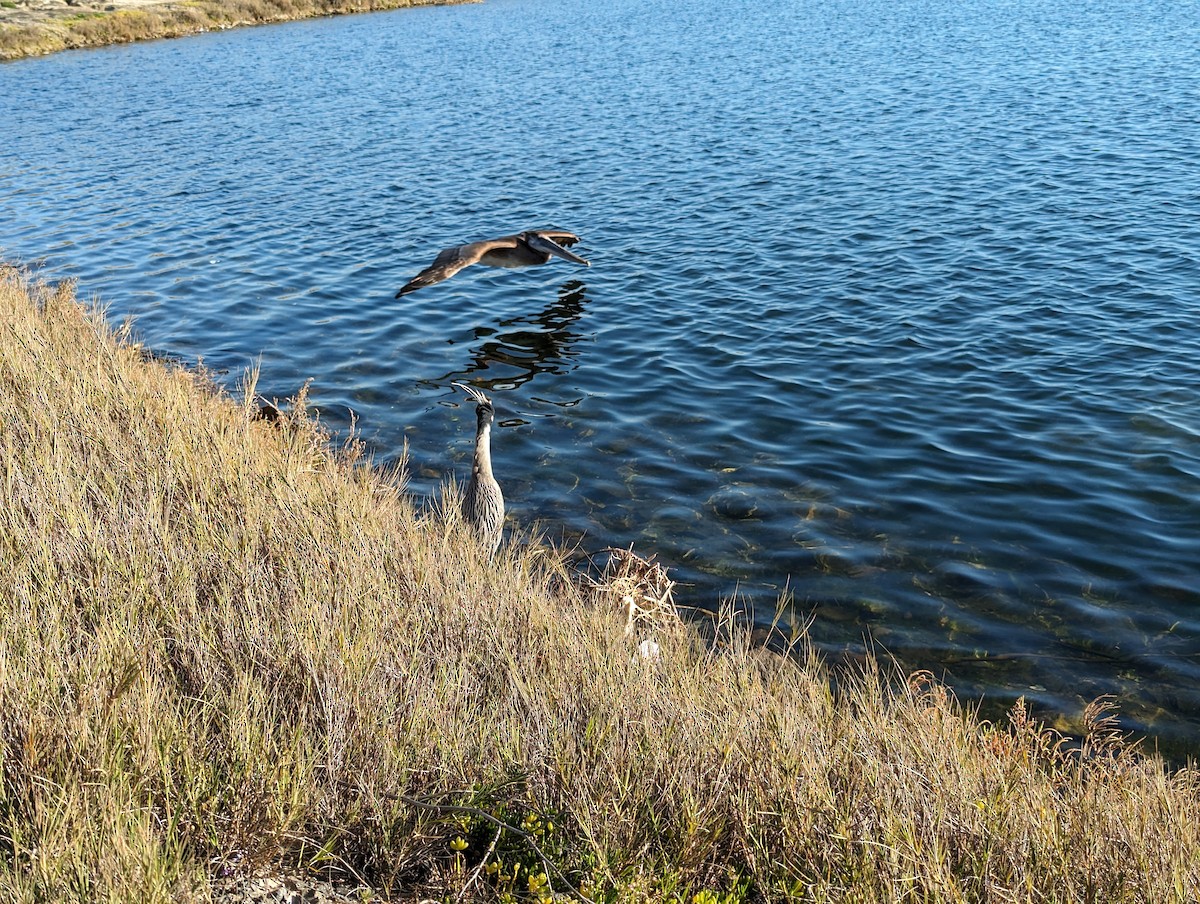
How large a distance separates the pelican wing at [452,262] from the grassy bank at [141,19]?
153 ft

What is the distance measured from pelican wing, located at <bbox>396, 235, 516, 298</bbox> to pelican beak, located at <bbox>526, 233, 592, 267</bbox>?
30 cm

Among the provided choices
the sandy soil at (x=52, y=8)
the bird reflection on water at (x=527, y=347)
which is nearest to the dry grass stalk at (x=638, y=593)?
the bird reflection on water at (x=527, y=347)

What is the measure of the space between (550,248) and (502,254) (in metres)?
0.83

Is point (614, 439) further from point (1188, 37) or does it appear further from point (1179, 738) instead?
point (1188, 37)

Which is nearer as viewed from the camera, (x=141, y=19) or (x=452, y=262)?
(x=452, y=262)

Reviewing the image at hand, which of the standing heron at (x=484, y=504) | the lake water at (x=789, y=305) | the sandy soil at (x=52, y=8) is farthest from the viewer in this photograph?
the sandy soil at (x=52, y=8)

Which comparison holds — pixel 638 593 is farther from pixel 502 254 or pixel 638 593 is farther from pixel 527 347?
pixel 502 254

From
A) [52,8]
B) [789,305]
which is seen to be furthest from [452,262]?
[52,8]

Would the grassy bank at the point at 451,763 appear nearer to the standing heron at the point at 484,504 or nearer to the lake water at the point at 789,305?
the standing heron at the point at 484,504

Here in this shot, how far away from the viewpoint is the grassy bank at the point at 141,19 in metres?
50.8

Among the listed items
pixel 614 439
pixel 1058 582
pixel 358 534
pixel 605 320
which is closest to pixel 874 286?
pixel 605 320

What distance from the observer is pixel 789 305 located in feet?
44.0

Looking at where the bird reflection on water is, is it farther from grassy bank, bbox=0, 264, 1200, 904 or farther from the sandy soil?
the sandy soil

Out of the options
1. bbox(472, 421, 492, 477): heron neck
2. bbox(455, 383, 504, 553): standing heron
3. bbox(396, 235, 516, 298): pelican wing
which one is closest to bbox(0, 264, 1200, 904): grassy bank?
bbox(455, 383, 504, 553): standing heron
